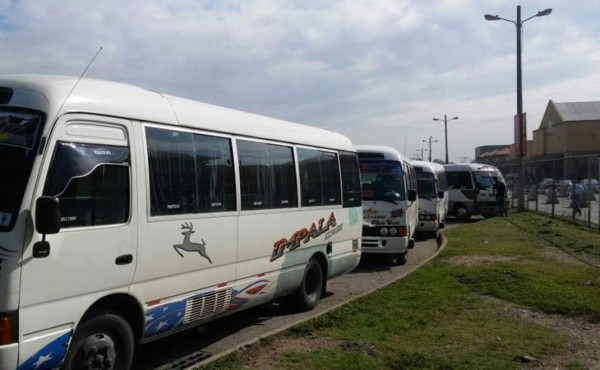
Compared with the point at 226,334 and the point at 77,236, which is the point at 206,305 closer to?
the point at 226,334

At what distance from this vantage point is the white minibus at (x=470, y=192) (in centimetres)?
2858

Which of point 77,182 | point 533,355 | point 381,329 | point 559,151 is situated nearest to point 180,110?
point 77,182

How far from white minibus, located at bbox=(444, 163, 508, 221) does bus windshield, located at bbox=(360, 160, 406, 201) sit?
15740 millimetres

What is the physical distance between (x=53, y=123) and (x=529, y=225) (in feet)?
65.0

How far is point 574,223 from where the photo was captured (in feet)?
68.5

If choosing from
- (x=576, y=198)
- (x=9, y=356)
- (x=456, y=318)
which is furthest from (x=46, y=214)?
(x=576, y=198)

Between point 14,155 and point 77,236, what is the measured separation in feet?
2.44

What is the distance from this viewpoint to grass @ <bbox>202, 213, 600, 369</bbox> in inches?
239

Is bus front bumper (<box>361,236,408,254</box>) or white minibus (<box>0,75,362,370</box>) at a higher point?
white minibus (<box>0,75,362,370</box>)

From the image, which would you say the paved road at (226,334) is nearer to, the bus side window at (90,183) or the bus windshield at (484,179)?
the bus side window at (90,183)

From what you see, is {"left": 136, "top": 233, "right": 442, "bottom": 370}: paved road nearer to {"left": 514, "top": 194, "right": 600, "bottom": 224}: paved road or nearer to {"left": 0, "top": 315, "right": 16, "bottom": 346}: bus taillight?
{"left": 0, "top": 315, "right": 16, "bottom": 346}: bus taillight

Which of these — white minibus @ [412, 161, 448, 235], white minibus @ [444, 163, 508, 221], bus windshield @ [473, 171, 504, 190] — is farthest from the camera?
bus windshield @ [473, 171, 504, 190]

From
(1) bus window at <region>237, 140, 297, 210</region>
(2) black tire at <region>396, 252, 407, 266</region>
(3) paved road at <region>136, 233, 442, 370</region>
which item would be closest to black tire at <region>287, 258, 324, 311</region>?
(3) paved road at <region>136, 233, 442, 370</region>

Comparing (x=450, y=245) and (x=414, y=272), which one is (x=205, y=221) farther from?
(x=450, y=245)
